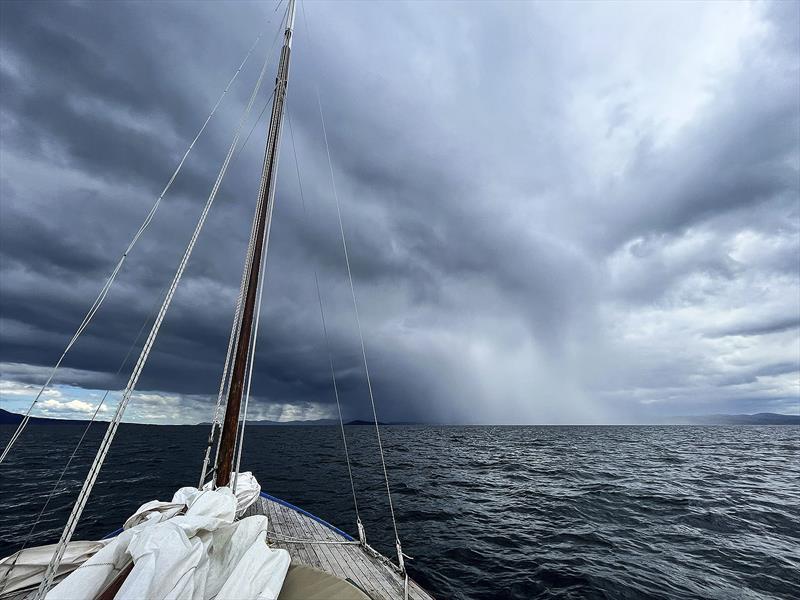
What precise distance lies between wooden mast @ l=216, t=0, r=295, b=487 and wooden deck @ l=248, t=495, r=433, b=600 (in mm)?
2350

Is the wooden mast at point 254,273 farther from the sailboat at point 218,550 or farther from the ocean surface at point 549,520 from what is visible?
the ocean surface at point 549,520

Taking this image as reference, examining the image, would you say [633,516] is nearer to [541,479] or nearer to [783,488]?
[541,479]

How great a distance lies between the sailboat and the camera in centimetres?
404

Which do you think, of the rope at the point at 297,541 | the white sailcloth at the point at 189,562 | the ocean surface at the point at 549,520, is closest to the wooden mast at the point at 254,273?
the rope at the point at 297,541

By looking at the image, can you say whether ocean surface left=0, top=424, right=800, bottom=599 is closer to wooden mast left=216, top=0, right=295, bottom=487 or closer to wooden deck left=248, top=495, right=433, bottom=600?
wooden deck left=248, top=495, right=433, bottom=600

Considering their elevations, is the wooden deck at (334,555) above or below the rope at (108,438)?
Answer: below

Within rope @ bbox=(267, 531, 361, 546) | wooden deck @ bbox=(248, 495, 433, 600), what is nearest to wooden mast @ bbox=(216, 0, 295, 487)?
rope @ bbox=(267, 531, 361, 546)

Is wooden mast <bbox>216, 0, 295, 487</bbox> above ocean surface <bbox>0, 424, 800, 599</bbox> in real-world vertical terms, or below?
above

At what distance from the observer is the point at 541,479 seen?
2459 centimetres

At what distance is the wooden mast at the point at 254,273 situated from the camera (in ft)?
29.5

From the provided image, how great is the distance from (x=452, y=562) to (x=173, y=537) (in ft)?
32.9

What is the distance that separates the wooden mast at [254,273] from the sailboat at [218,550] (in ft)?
0.10

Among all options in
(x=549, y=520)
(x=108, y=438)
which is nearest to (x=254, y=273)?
(x=108, y=438)

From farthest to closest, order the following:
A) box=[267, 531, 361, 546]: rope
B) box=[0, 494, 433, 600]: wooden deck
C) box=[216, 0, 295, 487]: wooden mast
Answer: box=[216, 0, 295, 487]: wooden mast, box=[267, 531, 361, 546]: rope, box=[0, 494, 433, 600]: wooden deck
